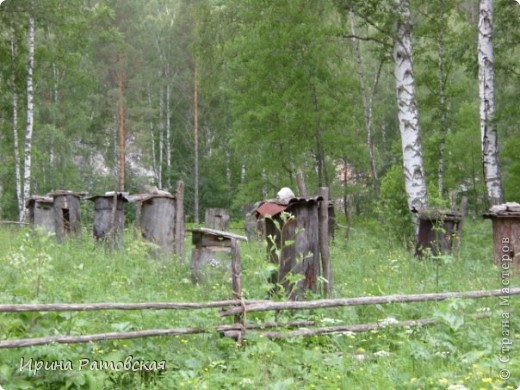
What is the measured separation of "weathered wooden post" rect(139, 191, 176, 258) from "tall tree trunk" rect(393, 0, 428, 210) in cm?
440

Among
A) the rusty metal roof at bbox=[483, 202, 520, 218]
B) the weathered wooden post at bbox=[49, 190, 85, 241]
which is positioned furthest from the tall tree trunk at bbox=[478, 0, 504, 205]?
the weathered wooden post at bbox=[49, 190, 85, 241]

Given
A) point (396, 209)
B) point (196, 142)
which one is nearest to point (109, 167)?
point (196, 142)

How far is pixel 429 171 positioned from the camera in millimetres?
22969

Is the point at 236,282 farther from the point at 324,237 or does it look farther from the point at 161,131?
the point at 161,131

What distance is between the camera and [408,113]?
12188mm

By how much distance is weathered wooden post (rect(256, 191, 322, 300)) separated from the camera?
7172 mm

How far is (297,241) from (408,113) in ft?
19.2

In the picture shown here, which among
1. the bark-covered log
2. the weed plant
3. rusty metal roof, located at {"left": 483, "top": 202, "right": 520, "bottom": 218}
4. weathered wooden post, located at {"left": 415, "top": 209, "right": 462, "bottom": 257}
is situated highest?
rusty metal roof, located at {"left": 483, "top": 202, "right": 520, "bottom": 218}

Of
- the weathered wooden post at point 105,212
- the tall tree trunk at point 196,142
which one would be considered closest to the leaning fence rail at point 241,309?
the weathered wooden post at point 105,212

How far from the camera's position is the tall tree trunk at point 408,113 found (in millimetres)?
12016

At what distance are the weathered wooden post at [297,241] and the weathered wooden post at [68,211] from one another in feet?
25.7

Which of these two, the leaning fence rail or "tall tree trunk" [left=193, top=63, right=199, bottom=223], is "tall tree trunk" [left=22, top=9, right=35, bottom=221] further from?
the leaning fence rail

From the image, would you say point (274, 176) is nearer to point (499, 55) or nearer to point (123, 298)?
point (499, 55)

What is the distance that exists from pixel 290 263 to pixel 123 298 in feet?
6.11
